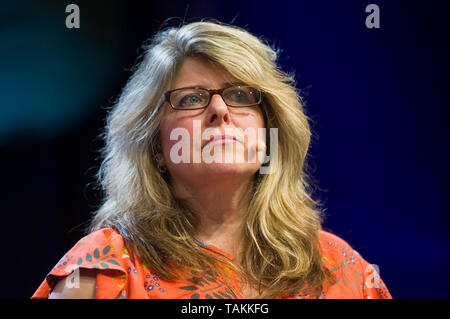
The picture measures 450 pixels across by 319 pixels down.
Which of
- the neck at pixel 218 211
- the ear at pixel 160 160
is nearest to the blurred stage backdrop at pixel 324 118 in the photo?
the ear at pixel 160 160

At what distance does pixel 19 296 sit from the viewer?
1640 mm

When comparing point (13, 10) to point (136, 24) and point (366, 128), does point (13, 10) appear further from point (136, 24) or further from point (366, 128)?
point (366, 128)

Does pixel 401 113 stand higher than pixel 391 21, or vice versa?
pixel 391 21

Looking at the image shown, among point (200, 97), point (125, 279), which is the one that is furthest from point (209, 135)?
point (125, 279)

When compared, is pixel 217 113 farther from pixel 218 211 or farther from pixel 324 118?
pixel 324 118

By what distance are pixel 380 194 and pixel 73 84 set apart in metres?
1.33

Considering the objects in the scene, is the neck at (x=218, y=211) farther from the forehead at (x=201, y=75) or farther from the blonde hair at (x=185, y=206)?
the forehead at (x=201, y=75)

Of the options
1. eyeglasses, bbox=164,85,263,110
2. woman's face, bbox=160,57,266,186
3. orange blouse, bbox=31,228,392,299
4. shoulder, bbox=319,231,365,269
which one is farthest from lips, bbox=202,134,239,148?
shoulder, bbox=319,231,365,269

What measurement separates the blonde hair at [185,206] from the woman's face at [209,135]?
4cm

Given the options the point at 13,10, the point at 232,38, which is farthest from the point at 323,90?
the point at 13,10

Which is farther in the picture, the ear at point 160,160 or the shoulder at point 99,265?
the ear at point 160,160

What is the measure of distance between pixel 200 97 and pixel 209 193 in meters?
0.29

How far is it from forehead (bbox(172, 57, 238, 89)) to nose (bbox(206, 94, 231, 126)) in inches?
2.5

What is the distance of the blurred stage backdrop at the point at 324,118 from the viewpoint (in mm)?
1652
